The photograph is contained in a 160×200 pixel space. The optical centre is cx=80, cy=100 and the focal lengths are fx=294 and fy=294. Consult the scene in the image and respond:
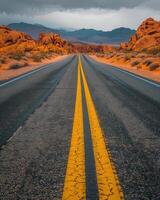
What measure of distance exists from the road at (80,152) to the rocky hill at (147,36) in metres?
78.5

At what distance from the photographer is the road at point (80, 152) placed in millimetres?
3051

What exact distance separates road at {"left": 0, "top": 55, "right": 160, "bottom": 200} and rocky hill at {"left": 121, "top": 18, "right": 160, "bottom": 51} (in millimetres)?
78454

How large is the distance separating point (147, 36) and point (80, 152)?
92.1m

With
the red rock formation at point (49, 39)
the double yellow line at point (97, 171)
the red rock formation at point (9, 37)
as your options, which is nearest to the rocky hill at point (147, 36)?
the red rock formation at point (9, 37)

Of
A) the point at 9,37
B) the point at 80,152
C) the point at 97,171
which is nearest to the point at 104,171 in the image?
the point at 97,171

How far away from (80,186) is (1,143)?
78.1 inches

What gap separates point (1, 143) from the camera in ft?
15.1

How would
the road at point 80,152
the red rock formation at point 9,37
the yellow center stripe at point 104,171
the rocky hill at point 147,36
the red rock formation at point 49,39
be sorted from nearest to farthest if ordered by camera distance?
the yellow center stripe at point 104,171
the road at point 80,152
the rocky hill at point 147,36
the red rock formation at point 9,37
the red rock formation at point 49,39

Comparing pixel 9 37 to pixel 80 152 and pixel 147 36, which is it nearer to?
pixel 147 36

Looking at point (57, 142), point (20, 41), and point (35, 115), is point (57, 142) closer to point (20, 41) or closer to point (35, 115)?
point (35, 115)

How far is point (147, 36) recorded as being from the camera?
3600 inches

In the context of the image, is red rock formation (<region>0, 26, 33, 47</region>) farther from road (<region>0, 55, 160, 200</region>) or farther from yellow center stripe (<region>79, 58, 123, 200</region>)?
yellow center stripe (<region>79, 58, 123, 200</region>)

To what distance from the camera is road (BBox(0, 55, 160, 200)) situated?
305 centimetres

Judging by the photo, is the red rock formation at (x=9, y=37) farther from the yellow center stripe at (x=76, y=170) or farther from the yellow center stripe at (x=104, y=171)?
the yellow center stripe at (x=104, y=171)
